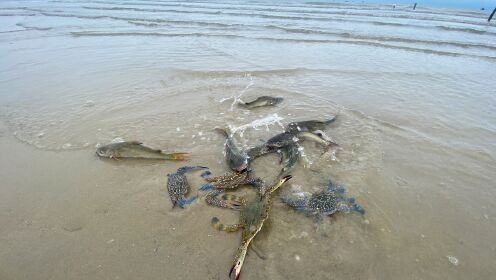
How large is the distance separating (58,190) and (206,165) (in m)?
2.56

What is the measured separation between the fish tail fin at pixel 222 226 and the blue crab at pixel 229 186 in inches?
14.3

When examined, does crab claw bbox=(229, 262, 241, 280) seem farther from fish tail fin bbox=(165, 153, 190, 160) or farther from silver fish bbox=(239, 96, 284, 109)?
silver fish bbox=(239, 96, 284, 109)

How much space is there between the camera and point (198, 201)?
5.08 meters

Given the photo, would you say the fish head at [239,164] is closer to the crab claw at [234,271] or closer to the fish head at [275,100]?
the crab claw at [234,271]

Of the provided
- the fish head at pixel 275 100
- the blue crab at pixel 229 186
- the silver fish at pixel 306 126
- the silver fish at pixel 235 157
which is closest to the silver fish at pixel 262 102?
the fish head at pixel 275 100

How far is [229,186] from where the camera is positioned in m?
5.32

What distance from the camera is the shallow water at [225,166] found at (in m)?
4.12

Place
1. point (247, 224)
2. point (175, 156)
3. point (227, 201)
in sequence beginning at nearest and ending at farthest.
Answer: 1. point (247, 224)
2. point (227, 201)
3. point (175, 156)

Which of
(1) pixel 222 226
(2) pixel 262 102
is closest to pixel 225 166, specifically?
(1) pixel 222 226

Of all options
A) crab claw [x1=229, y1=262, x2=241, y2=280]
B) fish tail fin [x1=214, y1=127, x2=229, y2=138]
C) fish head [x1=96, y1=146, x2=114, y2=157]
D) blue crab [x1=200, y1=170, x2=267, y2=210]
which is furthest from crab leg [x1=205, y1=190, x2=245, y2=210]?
fish head [x1=96, y1=146, x2=114, y2=157]

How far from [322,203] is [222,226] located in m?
1.56

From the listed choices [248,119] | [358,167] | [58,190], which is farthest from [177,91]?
[358,167]

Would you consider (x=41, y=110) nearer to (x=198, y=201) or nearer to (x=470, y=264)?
(x=198, y=201)

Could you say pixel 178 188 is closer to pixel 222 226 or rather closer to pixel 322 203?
pixel 222 226
